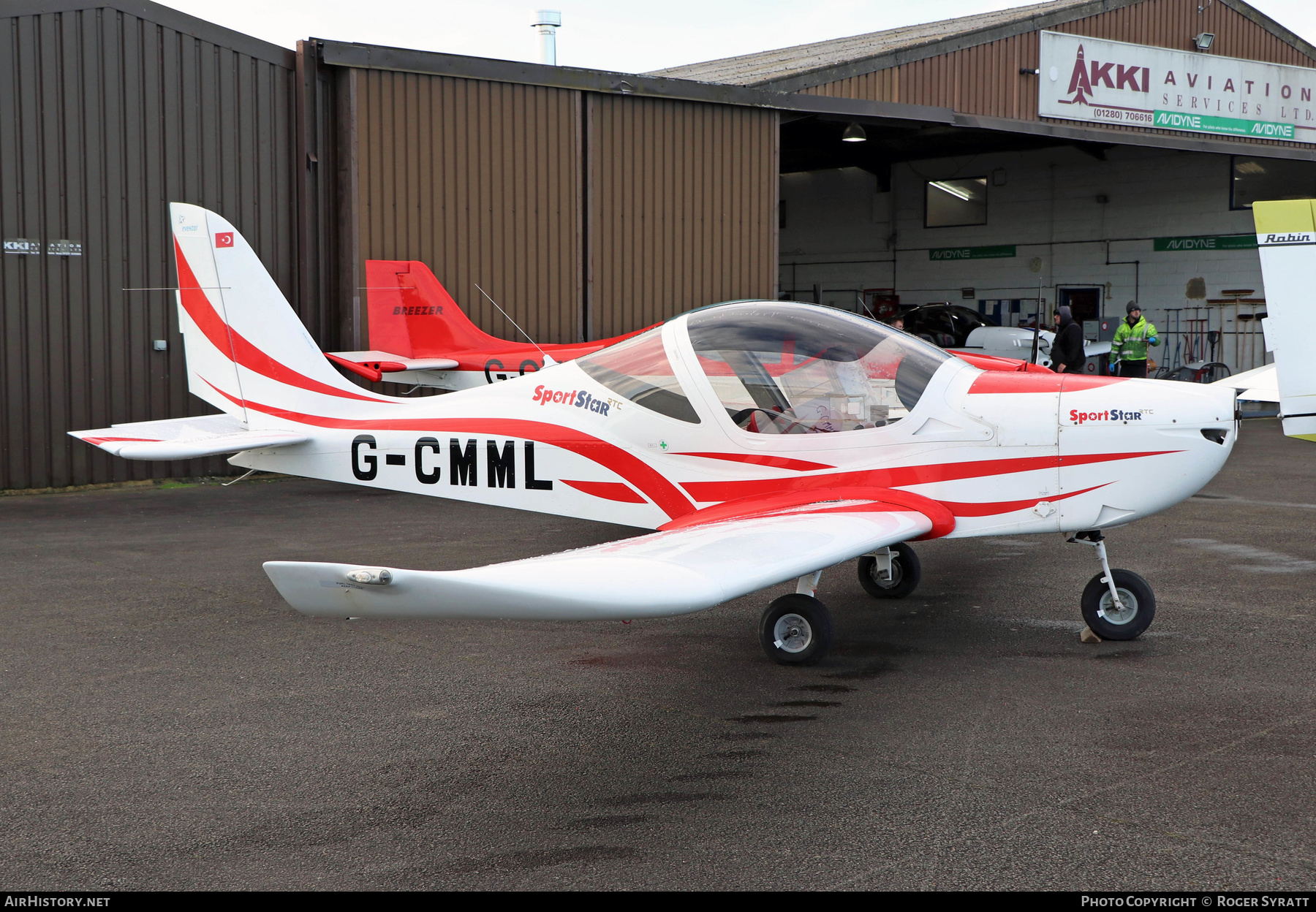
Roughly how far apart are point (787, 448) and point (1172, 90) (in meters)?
17.6

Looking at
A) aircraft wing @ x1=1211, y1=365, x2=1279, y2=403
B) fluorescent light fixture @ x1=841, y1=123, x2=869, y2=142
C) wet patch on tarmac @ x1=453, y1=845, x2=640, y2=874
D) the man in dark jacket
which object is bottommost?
wet patch on tarmac @ x1=453, y1=845, x2=640, y2=874

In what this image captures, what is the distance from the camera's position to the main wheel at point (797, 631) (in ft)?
15.9

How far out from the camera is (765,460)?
209 inches

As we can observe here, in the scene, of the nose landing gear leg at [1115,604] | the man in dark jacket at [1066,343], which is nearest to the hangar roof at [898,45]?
the man in dark jacket at [1066,343]

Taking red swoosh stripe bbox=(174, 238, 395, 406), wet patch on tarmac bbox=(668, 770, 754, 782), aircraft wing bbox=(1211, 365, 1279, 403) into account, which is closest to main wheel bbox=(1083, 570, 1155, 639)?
aircraft wing bbox=(1211, 365, 1279, 403)

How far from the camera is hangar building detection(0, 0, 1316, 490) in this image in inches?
426

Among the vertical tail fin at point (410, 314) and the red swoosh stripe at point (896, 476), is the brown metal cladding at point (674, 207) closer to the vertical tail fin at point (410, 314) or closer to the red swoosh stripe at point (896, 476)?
the vertical tail fin at point (410, 314)

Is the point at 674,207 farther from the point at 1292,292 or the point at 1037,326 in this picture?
the point at 1292,292

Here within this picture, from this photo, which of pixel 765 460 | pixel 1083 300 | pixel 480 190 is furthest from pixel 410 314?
pixel 1083 300

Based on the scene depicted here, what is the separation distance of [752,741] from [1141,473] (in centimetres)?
221

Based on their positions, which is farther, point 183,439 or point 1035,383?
point 183,439

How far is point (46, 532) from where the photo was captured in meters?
8.52

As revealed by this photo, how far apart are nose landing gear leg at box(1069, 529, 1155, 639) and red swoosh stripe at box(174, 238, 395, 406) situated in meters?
3.92

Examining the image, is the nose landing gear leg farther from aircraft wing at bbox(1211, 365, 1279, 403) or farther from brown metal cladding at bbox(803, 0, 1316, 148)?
brown metal cladding at bbox(803, 0, 1316, 148)
